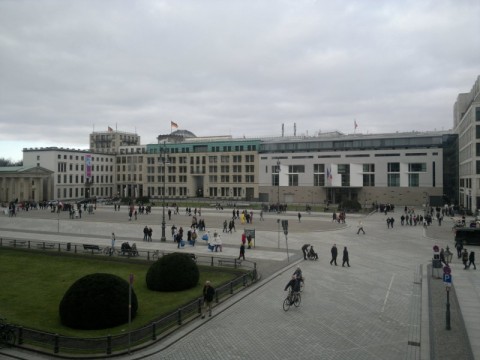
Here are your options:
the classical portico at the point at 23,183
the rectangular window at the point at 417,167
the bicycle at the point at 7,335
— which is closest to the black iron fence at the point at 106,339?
the bicycle at the point at 7,335

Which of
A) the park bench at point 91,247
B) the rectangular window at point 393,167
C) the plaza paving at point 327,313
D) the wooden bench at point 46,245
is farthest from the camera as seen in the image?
the rectangular window at point 393,167

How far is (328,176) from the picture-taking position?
288 feet

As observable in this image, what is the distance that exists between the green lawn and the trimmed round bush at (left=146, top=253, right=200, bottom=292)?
1.21 ft

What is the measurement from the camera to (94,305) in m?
15.1

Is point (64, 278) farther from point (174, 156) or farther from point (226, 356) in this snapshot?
point (174, 156)

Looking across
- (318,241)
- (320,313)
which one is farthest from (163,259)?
(318,241)

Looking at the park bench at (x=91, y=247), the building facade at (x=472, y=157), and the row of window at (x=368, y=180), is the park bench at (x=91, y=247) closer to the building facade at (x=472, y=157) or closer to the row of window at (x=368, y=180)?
the building facade at (x=472, y=157)

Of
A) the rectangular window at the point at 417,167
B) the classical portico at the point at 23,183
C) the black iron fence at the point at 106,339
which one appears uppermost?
the rectangular window at the point at 417,167

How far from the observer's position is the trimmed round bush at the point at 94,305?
1506 centimetres

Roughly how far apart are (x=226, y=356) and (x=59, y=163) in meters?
103

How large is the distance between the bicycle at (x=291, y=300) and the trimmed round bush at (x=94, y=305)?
656cm

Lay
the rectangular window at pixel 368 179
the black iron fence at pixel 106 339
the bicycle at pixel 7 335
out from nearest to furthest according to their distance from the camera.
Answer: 1. the black iron fence at pixel 106 339
2. the bicycle at pixel 7 335
3. the rectangular window at pixel 368 179

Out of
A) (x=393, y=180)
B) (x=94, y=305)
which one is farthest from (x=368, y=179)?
(x=94, y=305)

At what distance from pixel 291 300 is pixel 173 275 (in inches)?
239
